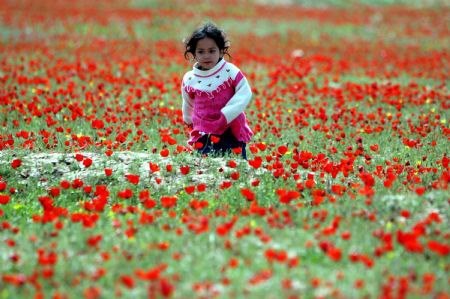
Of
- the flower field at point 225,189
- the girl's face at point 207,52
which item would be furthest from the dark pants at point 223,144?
the girl's face at point 207,52

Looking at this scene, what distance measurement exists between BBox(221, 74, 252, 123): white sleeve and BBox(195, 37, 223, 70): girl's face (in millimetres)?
403

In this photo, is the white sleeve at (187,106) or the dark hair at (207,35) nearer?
the dark hair at (207,35)

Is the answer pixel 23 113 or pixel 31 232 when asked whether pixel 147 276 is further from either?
pixel 23 113

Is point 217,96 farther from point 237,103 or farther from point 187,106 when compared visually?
point 187,106

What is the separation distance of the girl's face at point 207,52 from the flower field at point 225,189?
100cm

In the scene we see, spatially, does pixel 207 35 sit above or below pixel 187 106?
above

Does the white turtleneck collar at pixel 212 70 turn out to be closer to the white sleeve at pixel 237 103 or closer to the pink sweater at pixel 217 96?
the pink sweater at pixel 217 96

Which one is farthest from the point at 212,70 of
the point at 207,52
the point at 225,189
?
the point at 225,189

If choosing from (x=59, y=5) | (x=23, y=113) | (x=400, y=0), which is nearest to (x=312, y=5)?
(x=400, y=0)

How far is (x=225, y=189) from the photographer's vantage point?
5.95 metres

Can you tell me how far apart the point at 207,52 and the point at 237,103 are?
0.64m

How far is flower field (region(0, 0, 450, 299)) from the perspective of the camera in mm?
4203

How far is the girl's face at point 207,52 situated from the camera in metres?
6.91

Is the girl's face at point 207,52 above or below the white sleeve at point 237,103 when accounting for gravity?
above
